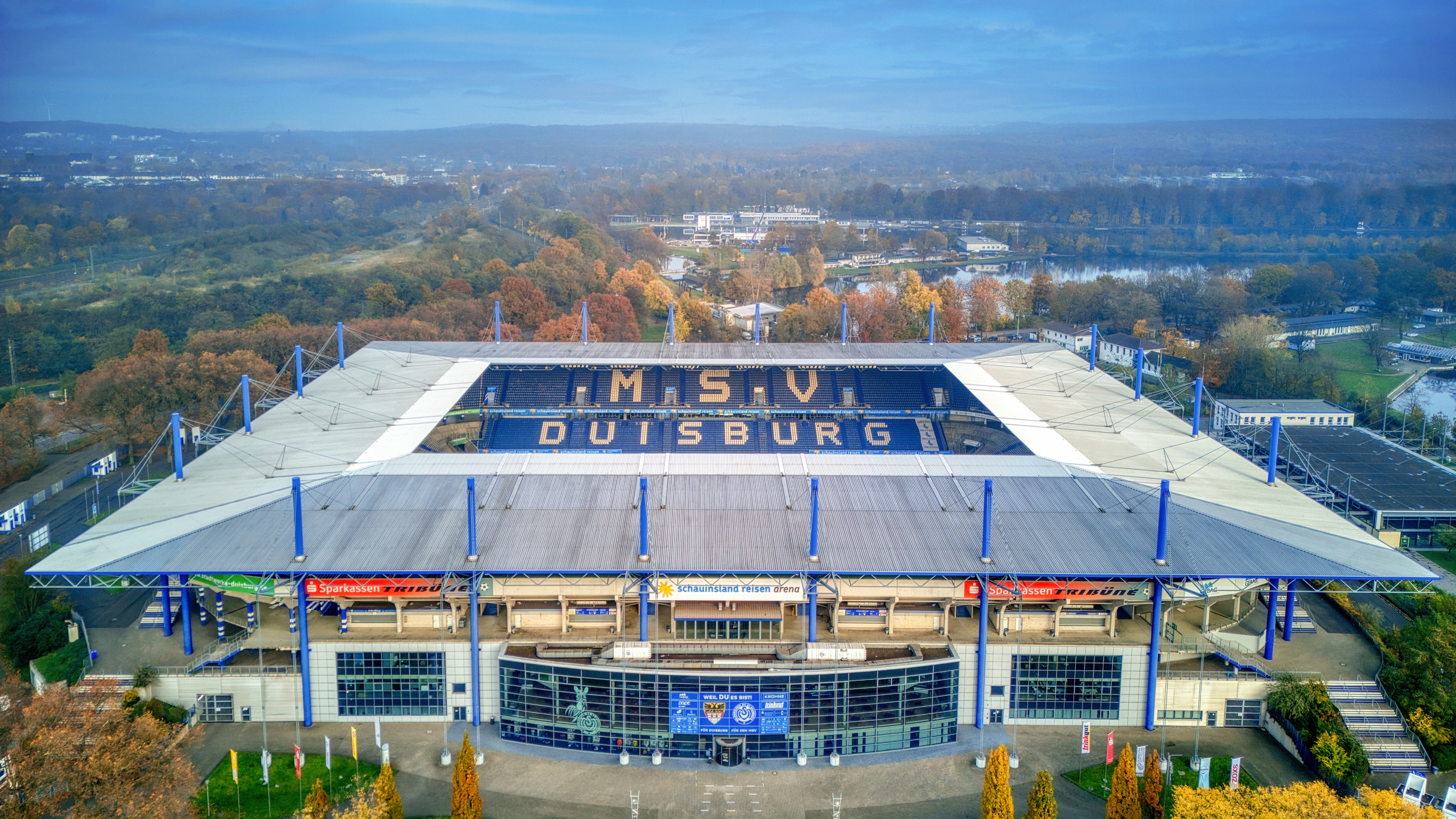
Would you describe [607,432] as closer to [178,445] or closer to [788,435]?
[788,435]

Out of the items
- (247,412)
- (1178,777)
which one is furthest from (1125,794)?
(247,412)

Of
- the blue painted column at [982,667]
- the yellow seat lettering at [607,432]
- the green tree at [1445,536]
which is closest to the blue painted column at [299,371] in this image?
the yellow seat lettering at [607,432]

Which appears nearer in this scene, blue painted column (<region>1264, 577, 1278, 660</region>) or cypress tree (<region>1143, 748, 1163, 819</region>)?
cypress tree (<region>1143, 748, 1163, 819</region>)

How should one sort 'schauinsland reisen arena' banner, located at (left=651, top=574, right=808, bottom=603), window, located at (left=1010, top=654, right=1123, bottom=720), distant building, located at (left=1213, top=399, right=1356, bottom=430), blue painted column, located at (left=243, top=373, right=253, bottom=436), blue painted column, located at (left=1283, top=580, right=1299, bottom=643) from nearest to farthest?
'schauinsland reisen arena' banner, located at (left=651, top=574, right=808, bottom=603)
window, located at (left=1010, top=654, right=1123, bottom=720)
blue painted column, located at (left=1283, top=580, right=1299, bottom=643)
blue painted column, located at (left=243, top=373, right=253, bottom=436)
distant building, located at (left=1213, top=399, right=1356, bottom=430)

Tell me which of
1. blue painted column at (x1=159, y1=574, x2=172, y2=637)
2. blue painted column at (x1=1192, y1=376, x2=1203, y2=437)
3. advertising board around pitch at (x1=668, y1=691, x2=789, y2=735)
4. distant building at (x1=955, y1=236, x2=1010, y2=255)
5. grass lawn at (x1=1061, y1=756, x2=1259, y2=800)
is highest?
distant building at (x1=955, y1=236, x2=1010, y2=255)

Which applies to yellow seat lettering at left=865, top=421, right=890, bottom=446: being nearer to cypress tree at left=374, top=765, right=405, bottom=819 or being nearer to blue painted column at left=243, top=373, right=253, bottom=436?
blue painted column at left=243, top=373, right=253, bottom=436

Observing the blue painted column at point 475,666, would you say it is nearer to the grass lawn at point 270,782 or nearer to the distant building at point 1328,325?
the grass lawn at point 270,782

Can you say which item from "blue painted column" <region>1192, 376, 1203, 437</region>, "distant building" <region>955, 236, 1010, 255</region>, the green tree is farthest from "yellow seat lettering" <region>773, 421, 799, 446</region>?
"distant building" <region>955, 236, 1010, 255</region>
